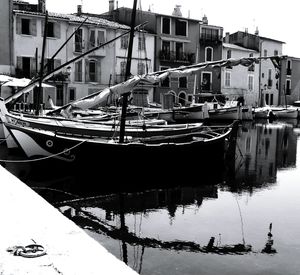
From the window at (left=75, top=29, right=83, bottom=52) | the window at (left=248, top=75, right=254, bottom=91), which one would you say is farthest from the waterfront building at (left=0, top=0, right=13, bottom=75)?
the window at (left=248, top=75, right=254, bottom=91)

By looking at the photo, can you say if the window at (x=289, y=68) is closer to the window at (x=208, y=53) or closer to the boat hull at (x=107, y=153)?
the window at (x=208, y=53)

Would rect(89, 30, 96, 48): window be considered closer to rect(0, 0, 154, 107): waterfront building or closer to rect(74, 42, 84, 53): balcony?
rect(0, 0, 154, 107): waterfront building

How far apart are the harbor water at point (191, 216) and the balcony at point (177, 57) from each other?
37009 millimetres

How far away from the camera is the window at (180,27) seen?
5606 centimetres

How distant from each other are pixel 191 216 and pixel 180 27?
4844 centimetres

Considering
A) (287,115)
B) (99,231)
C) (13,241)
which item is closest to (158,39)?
(287,115)

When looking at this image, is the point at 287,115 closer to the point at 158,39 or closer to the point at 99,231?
the point at 158,39

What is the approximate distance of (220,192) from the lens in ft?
45.3

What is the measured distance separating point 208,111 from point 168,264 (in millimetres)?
39304

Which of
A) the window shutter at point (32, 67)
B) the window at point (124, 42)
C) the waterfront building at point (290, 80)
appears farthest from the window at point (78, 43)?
the waterfront building at point (290, 80)

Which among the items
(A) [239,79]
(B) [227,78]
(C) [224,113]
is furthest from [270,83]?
(C) [224,113]

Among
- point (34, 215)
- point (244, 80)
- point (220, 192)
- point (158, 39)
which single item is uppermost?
point (158, 39)

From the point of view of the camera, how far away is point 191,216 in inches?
421

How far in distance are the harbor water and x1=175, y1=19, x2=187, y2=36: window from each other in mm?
40390
